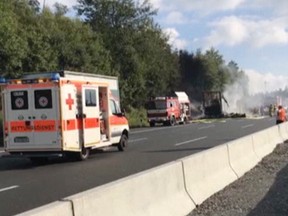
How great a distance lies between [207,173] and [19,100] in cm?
882

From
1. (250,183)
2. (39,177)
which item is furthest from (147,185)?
(39,177)

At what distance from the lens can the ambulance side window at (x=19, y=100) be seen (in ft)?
59.4

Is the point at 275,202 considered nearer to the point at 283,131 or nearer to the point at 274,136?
the point at 274,136

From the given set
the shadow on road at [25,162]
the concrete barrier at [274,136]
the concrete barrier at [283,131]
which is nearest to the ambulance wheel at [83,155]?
the shadow on road at [25,162]

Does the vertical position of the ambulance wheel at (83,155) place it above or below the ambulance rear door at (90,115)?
below

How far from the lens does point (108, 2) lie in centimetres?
5816

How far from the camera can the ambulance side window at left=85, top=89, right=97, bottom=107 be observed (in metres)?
18.9

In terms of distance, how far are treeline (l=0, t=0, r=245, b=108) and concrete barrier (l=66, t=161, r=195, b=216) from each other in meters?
21.9

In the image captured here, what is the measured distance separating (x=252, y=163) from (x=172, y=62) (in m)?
57.5

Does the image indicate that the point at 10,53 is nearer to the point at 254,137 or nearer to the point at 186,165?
the point at 254,137

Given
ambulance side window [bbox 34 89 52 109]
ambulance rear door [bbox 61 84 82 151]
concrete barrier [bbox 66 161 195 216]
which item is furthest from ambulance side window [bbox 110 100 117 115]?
concrete barrier [bbox 66 161 195 216]

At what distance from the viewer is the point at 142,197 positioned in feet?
25.4

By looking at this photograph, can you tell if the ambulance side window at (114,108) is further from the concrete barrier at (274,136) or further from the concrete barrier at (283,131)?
the concrete barrier at (283,131)

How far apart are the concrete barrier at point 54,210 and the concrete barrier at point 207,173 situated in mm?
4040
